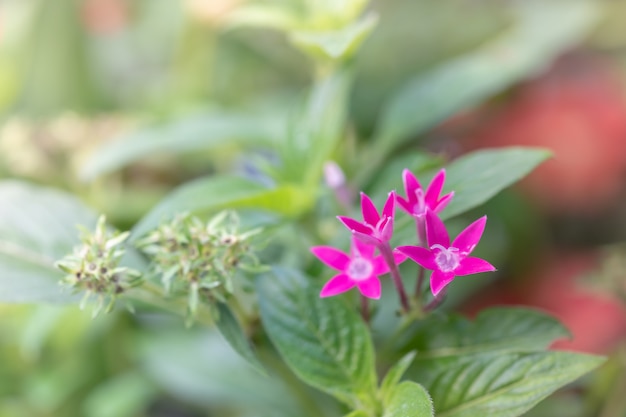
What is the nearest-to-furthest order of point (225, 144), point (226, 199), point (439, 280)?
point (439, 280) → point (226, 199) → point (225, 144)

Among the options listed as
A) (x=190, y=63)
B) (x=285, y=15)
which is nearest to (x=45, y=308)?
(x=285, y=15)

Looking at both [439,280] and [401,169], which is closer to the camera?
[439,280]

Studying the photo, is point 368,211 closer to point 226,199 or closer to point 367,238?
point 367,238

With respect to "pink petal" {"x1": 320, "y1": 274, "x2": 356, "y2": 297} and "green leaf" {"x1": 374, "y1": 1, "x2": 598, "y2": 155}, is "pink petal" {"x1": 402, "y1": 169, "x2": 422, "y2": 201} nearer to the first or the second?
"pink petal" {"x1": 320, "y1": 274, "x2": 356, "y2": 297}

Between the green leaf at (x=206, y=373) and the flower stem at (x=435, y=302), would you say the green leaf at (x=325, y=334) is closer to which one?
the flower stem at (x=435, y=302)

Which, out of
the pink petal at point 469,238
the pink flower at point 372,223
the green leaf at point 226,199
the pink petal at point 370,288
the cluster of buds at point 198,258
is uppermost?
the green leaf at point 226,199

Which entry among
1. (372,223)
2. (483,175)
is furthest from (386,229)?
(483,175)

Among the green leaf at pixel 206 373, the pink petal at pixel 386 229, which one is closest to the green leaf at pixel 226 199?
the pink petal at pixel 386 229
